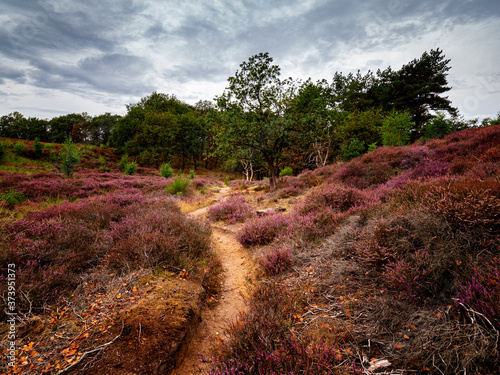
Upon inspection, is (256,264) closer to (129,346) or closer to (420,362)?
(129,346)

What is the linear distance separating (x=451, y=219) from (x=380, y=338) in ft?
6.60

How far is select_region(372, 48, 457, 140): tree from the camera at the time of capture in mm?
25594

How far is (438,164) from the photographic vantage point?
7.26m

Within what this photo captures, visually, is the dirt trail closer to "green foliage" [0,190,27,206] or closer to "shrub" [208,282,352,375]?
"shrub" [208,282,352,375]

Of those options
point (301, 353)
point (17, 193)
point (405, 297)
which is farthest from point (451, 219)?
point (17, 193)

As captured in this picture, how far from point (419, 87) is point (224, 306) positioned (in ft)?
121

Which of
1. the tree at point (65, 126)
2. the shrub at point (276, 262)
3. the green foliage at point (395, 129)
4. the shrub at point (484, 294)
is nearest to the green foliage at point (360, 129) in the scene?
the green foliage at point (395, 129)

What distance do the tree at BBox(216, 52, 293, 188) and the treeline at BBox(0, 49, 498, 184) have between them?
0.06 metres

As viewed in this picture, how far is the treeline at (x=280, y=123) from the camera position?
509 inches

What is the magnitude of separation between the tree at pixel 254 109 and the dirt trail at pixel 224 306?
8.08 m

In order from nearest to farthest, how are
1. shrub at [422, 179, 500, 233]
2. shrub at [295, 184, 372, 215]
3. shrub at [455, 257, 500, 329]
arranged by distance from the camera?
shrub at [455, 257, 500, 329] → shrub at [422, 179, 500, 233] → shrub at [295, 184, 372, 215]

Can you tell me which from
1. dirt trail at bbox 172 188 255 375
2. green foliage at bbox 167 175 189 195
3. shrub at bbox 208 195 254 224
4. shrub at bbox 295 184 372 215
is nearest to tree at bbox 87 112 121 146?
green foliage at bbox 167 175 189 195

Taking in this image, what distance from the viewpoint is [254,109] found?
43.5 feet

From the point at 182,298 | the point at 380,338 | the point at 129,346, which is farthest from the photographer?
the point at 182,298
